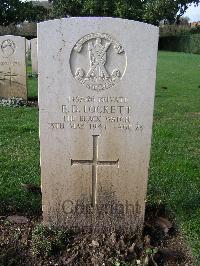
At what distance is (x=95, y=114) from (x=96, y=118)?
35 mm

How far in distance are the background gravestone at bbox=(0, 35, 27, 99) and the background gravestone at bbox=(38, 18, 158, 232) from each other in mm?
7169

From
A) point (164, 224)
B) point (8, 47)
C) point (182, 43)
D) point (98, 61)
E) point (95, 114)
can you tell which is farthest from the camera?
point (182, 43)

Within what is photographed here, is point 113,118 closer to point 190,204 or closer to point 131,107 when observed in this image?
point 131,107

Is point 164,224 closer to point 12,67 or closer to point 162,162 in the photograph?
point 162,162

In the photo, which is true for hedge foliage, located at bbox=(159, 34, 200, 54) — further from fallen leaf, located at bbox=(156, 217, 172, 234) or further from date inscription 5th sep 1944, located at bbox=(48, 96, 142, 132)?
date inscription 5th sep 1944, located at bbox=(48, 96, 142, 132)

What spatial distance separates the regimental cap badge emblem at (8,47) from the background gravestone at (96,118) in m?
7.21

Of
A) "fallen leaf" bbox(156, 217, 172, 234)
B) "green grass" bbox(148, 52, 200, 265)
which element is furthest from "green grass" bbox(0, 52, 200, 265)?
"fallen leaf" bbox(156, 217, 172, 234)

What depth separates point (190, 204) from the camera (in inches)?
167

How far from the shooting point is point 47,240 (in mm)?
3508

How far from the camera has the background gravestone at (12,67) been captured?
1019 centimetres

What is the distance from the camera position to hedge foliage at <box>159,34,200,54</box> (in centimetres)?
4138

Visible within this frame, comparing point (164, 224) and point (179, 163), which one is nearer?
point (164, 224)

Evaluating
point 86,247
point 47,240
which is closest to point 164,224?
point 86,247

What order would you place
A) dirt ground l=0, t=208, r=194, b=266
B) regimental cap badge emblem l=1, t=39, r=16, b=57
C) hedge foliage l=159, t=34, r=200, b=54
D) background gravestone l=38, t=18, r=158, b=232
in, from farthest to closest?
hedge foliage l=159, t=34, r=200, b=54 → regimental cap badge emblem l=1, t=39, r=16, b=57 → dirt ground l=0, t=208, r=194, b=266 → background gravestone l=38, t=18, r=158, b=232
